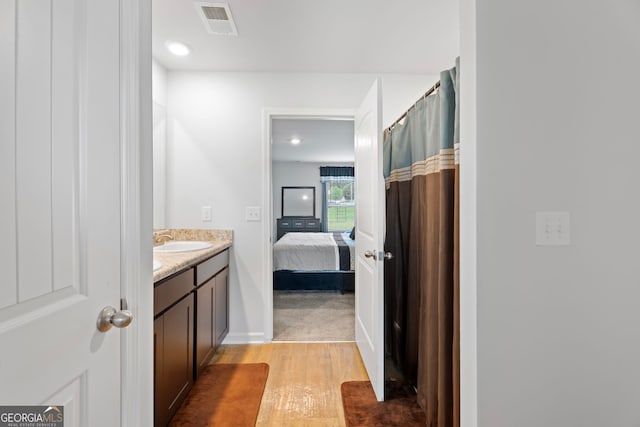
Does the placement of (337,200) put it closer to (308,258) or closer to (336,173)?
(336,173)

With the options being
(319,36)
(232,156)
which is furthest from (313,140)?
(319,36)

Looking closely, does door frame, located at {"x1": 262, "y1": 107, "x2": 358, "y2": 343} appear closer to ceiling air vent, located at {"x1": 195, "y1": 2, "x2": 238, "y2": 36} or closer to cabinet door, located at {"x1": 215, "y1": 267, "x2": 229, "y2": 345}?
cabinet door, located at {"x1": 215, "y1": 267, "x2": 229, "y2": 345}

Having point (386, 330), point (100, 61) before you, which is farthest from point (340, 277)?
point (100, 61)

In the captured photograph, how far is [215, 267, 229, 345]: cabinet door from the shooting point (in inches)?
94.3

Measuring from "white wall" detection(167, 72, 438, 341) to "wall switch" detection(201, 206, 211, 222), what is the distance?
0.13 feet

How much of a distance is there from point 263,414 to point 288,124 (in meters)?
3.60

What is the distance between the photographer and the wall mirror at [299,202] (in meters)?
7.82

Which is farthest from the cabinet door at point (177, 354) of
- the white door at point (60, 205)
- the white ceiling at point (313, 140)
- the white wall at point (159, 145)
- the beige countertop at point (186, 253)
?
the white ceiling at point (313, 140)

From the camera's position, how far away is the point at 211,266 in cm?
224

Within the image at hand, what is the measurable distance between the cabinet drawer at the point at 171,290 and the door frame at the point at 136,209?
0.44m

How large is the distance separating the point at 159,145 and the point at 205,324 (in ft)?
5.09

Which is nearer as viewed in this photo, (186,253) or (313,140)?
(186,253)
